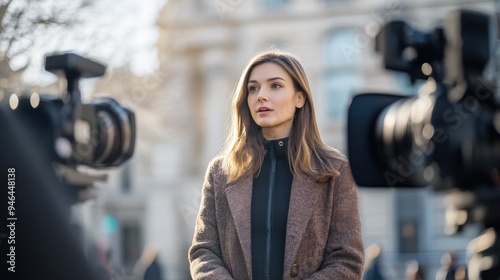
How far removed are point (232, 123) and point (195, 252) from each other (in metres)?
0.45

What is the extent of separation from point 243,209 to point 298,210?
0.17 meters

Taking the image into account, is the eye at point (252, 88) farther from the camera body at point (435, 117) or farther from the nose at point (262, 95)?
the camera body at point (435, 117)

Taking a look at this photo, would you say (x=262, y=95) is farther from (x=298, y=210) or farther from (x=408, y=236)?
(x=408, y=236)

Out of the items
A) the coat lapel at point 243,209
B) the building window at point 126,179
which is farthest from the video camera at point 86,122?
the building window at point 126,179

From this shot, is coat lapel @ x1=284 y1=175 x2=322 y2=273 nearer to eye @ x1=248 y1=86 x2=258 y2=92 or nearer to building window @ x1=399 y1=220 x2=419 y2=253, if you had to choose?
eye @ x1=248 y1=86 x2=258 y2=92

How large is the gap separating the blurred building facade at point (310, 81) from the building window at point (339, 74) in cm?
3

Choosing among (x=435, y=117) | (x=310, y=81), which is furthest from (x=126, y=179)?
(x=435, y=117)

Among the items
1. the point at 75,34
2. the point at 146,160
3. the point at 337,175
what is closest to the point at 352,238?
the point at 337,175

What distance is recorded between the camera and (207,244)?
9.12ft

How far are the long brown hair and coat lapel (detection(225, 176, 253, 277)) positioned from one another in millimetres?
29

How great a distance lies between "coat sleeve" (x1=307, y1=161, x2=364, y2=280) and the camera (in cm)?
266

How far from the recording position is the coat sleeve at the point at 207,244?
8.88 feet

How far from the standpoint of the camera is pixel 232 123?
2.95 metres

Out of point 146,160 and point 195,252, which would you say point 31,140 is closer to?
point 195,252
